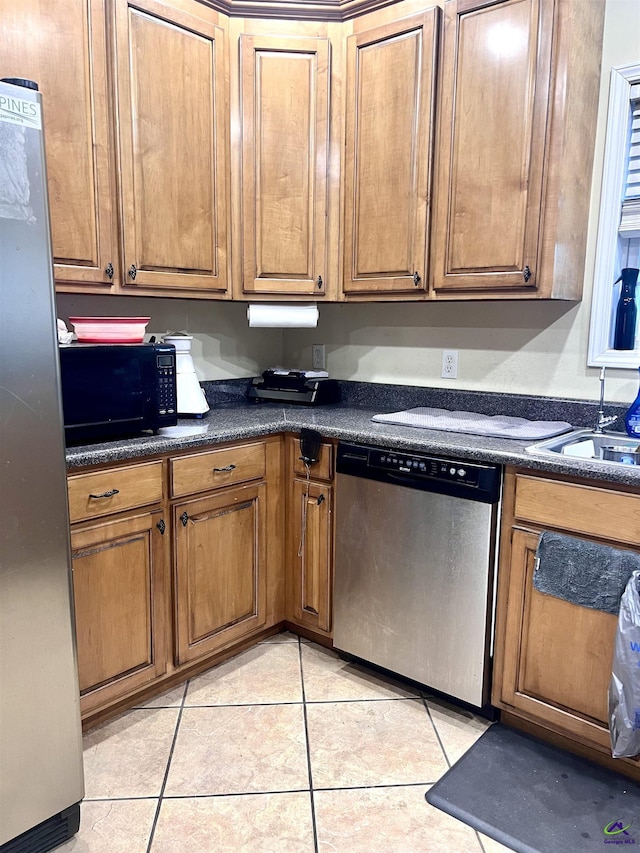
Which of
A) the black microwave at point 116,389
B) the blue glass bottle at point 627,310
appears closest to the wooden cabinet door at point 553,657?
the blue glass bottle at point 627,310

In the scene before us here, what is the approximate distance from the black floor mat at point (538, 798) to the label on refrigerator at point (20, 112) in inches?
73.2

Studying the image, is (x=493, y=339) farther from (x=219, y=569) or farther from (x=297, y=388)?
(x=219, y=569)

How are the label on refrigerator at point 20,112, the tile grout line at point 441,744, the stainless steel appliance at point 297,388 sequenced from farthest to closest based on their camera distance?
the stainless steel appliance at point 297,388, the tile grout line at point 441,744, the label on refrigerator at point 20,112

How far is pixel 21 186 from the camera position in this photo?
1.26 meters

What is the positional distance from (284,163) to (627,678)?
6.60 feet

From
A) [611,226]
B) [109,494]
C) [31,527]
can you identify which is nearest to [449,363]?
[611,226]

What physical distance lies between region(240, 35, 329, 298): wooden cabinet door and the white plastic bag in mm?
1522

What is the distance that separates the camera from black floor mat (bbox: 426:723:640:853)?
5.11 ft

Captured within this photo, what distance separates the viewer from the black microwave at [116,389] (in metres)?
1.83

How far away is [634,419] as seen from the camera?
2.00 metres

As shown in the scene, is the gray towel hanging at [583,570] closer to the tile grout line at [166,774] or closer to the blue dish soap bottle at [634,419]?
the blue dish soap bottle at [634,419]

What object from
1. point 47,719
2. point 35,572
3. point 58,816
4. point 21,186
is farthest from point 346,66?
point 58,816

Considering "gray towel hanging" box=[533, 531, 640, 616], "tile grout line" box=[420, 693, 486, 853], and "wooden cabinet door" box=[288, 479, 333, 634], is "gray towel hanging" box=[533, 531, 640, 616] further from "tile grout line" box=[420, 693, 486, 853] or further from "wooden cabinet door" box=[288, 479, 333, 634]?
"wooden cabinet door" box=[288, 479, 333, 634]

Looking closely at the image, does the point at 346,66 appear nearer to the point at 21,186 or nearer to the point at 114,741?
the point at 21,186
